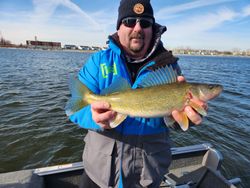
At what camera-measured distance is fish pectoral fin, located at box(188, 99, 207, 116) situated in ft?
9.26

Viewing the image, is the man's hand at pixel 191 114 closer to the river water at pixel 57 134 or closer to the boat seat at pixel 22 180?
the boat seat at pixel 22 180

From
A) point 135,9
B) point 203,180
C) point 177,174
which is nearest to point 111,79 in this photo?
point 135,9

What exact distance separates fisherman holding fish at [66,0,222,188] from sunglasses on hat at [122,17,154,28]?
Answer: 0.04 ft

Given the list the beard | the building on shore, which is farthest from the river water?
the building on shore

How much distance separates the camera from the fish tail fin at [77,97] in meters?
3.08

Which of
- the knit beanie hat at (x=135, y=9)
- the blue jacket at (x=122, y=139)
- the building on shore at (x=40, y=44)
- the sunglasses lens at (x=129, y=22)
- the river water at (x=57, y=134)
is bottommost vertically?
the building on shore at (x=40, y=44)

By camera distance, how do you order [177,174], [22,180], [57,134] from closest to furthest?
[22,180] < [177,174] < [57,134]

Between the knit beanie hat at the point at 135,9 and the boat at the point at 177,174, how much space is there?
9.66 ft

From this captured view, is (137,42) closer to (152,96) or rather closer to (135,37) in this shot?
(135,37)

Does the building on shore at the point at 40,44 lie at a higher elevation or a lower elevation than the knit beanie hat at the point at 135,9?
lower

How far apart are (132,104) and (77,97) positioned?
74 cm

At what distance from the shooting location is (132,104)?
2.96m

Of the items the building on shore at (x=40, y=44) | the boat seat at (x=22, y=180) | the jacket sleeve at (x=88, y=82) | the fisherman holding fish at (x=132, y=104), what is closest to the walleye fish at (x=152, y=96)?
the fisherman holding fish at (x=132, y=104)

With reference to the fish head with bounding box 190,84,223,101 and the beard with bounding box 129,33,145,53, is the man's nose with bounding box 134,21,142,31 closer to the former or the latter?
the beard with bounding box 129,33,145,53
